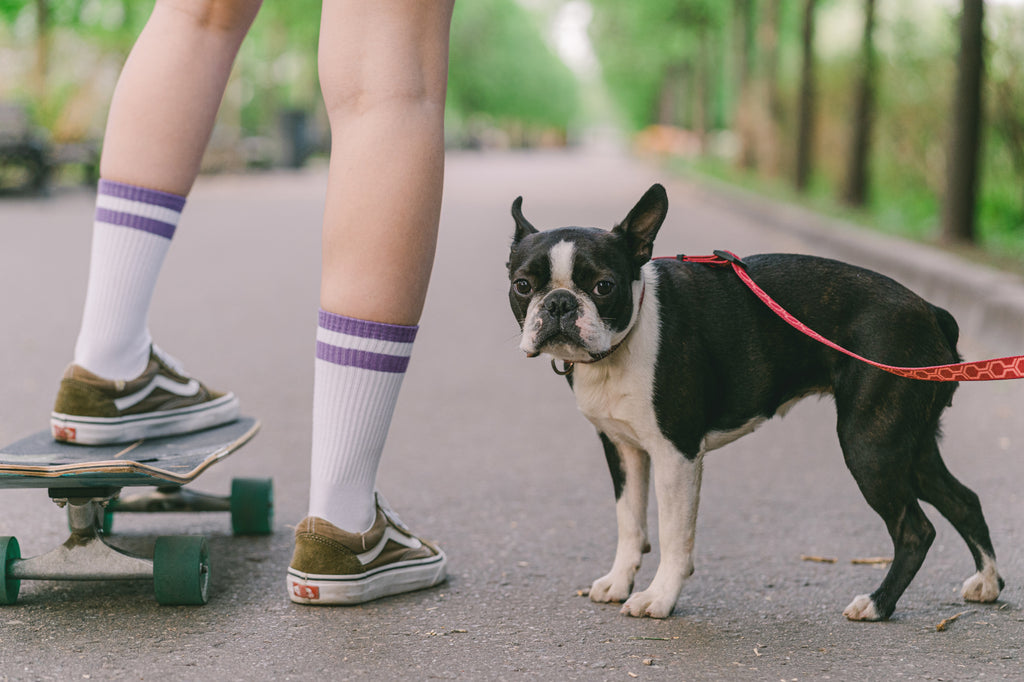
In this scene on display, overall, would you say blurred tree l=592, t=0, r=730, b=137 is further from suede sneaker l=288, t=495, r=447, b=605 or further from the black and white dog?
suede sneaker l=288, t=495, r=447, b=605

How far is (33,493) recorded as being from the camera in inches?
138

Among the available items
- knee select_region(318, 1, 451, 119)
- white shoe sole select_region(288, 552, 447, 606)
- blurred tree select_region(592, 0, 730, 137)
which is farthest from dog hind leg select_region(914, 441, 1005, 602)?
blurred tree select_region(592, 0, 730, 137)

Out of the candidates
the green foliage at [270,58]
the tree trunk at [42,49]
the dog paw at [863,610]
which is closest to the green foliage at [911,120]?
the dog paw at [863,610]

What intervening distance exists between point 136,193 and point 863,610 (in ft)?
6.27

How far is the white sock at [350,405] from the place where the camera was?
2.59 metres

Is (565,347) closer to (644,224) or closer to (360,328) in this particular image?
(644,224)

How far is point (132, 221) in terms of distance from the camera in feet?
9.59

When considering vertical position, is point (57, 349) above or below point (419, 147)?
below

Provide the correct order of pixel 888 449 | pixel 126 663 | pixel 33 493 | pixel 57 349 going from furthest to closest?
pixel 57 349 → pixel 33 493 → pixel 888 449 → pixel 126 663

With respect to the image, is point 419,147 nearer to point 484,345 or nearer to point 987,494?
point 987,494

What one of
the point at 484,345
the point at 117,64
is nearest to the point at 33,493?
the point at 484,345

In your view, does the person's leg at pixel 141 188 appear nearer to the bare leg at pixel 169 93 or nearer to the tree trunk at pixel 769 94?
the bare leg at pixel 169 93

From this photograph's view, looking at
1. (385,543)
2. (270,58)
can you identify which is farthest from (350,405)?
(270,58)

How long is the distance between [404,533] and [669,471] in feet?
2.11
